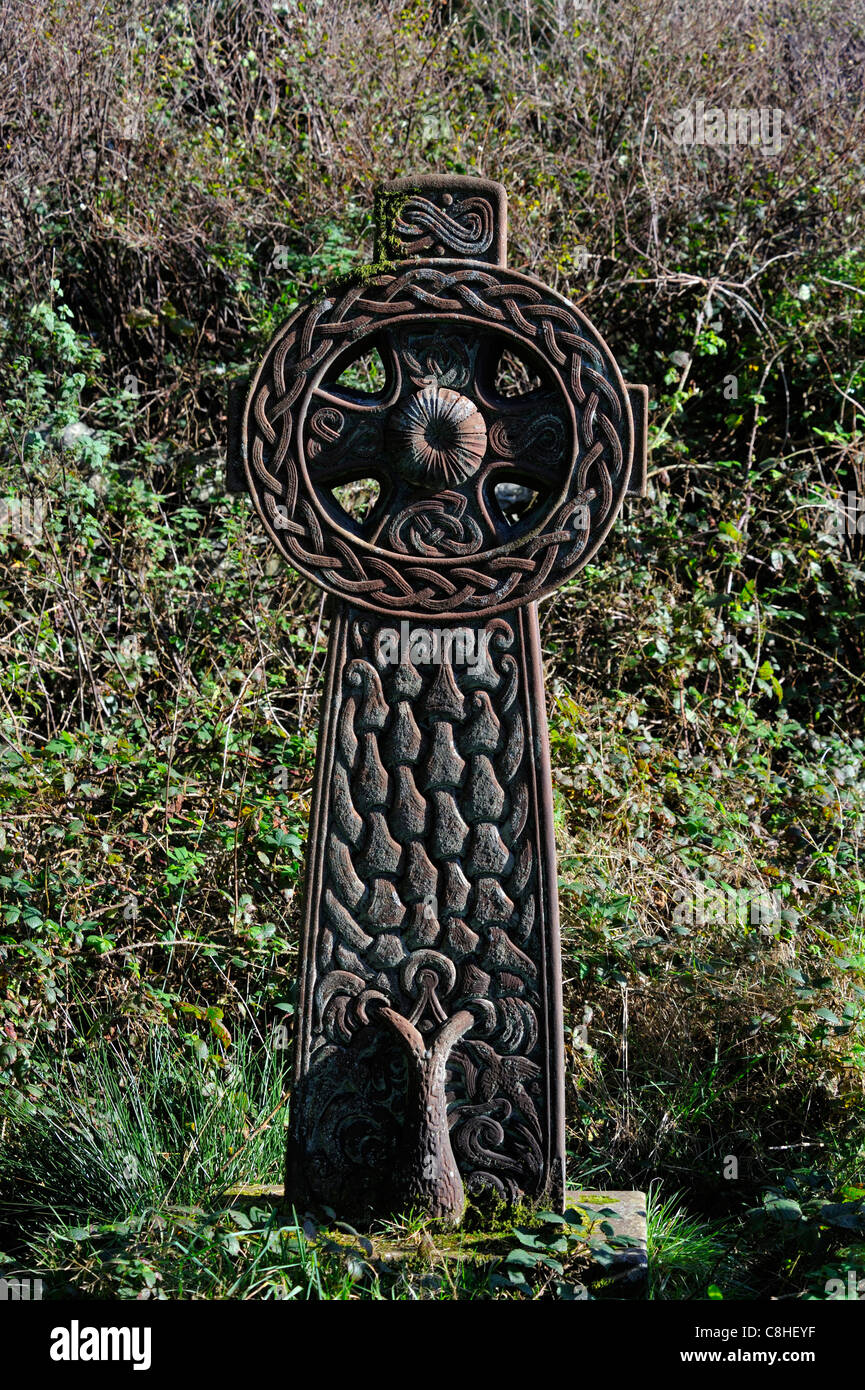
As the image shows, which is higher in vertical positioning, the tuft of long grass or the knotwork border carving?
the knotwork border carving

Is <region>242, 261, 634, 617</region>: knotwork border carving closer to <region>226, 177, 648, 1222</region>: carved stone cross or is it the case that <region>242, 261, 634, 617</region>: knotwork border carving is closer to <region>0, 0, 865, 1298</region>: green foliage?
<region>226, 177, 648, 1222</region>: carved stone cross

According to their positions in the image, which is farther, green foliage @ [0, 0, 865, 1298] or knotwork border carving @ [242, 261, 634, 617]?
green foliage @ [0, 0, 865, 1298]

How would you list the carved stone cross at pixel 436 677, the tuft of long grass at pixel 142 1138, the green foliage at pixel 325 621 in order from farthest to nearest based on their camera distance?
the green foliage at pixel 325 621, the tuft of long grass at pixel 142 1138, the carved stone cross at pixel 436 677

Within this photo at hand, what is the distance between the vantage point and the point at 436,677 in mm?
2727

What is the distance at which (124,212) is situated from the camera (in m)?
6.04

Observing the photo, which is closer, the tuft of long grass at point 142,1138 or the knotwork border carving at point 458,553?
the knotwork border carving at point 458,553

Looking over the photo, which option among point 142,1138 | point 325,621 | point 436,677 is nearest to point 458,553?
point 436,677

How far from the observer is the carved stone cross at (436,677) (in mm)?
2680

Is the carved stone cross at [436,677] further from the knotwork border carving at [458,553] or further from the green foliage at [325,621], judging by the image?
the green foliage at [325,621]

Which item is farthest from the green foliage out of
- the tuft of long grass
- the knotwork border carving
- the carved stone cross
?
the knotwork border carving

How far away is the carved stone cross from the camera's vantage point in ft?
8.79

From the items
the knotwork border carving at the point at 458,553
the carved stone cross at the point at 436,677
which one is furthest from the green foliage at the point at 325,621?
the knotwork border carving at the point at 458,553

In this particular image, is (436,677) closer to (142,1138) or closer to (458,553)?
(458,553)
